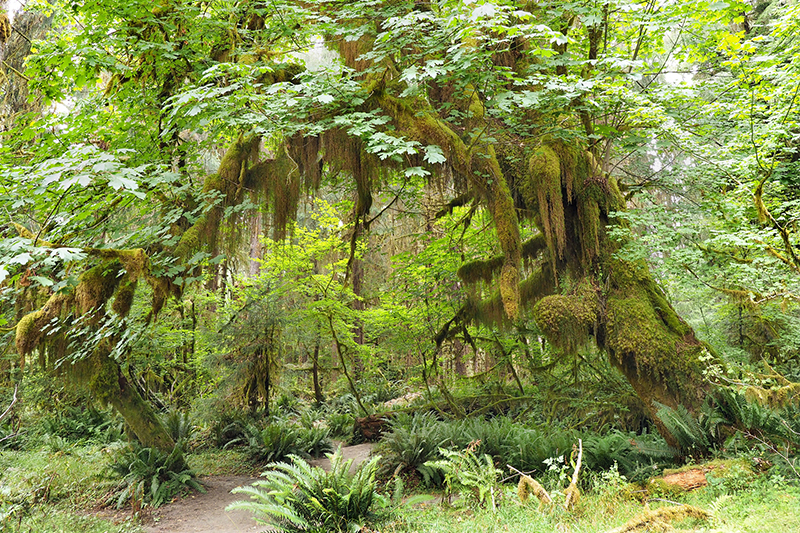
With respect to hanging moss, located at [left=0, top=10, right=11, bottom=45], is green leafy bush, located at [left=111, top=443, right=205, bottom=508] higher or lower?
lower

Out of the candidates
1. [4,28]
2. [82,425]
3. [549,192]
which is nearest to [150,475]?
[82,425]

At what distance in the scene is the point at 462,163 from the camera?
593cm

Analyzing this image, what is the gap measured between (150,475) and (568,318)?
23.1 ft

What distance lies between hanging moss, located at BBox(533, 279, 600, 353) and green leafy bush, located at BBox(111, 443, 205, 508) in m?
6.33

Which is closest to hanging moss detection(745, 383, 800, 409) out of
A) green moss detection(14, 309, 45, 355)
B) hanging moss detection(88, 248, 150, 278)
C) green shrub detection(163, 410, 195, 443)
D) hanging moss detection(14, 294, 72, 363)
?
hanging moss detection(88, 248, 150, 278)

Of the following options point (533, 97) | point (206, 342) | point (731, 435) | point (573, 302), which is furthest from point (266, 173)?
point (731, 435)

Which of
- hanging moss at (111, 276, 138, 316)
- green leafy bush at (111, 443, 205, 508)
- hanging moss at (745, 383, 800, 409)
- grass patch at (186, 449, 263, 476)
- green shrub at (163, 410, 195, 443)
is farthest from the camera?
green shrub at (163, 410, 195, 443)

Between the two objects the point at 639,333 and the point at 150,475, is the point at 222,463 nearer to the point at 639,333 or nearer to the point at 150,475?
the point at 150,475

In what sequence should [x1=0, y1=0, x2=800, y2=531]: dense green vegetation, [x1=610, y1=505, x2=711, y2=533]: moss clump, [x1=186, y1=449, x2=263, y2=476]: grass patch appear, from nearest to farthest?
[x1=610, y1=505, x2=711, y2=533]: moss clump → [x1=0, y1=0, x2=800, y2=531]: dense green vegetation → [x1=186, y1=449, x2=263, y2=476]: grass patch

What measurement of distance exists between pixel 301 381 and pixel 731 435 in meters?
14.3

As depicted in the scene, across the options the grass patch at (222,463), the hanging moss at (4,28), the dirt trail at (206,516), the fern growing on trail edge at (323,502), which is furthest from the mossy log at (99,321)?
the hanging moss at (4,28)

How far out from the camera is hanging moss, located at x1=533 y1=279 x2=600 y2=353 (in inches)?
242

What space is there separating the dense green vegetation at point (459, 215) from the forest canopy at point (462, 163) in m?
0.05

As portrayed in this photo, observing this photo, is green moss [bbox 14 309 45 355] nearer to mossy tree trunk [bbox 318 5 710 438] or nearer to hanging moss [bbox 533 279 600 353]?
mossy tree trunk [bbox 318 5 710 438]
